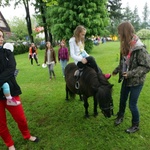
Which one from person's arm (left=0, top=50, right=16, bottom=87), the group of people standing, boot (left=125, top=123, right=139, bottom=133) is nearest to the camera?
person's arm (left=0, top=50, right=16, bottom=87)

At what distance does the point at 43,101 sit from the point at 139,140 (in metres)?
3.35

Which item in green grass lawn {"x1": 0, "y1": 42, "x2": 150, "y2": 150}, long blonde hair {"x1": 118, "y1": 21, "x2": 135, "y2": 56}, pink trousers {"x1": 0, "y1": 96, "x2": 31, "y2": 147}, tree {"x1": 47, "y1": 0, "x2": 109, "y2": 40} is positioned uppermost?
tree {"x1": 47, "y1": 0, "x2": 109, "y2": 40}

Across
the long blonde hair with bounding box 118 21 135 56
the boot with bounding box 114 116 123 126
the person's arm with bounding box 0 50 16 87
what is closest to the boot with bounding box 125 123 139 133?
the boot with bounding box 114 116 123 126

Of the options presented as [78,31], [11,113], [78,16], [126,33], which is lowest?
[11,113]

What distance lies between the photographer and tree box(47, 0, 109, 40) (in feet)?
55.0

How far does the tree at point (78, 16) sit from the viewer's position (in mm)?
16750

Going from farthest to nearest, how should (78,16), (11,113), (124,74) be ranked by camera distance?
(78,16) → (124,74) → (11,113)

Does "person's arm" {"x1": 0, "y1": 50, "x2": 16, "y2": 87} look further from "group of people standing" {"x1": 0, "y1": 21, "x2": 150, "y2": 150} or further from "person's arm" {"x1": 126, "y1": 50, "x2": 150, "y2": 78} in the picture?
"person's arm" {"x1": 126, "y1": 50, "x2": 150, "y2": 78}

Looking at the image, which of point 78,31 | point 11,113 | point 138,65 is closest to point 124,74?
point 138,65

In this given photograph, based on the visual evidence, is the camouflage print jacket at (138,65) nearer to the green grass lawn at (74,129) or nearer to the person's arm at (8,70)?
the green grass lawn at (74,129)

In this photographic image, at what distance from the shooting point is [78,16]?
16922mm

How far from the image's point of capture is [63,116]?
14.9 ft

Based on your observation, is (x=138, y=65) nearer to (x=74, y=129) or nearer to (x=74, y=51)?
(x=74, y=51)

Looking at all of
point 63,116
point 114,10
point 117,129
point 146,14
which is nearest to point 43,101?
point 63,116
